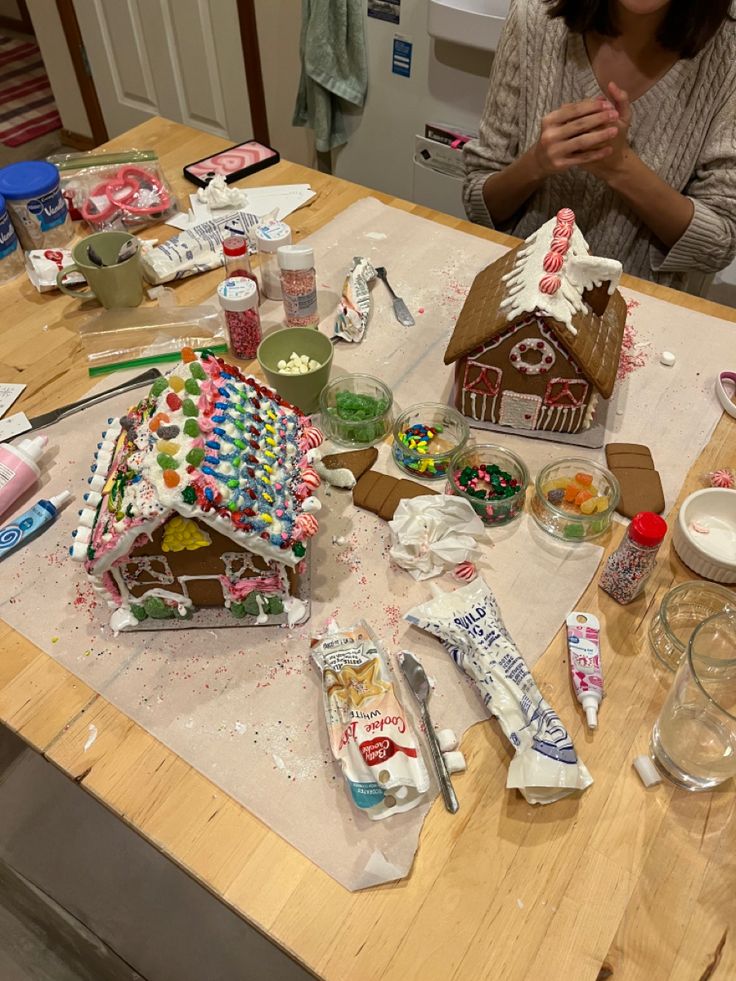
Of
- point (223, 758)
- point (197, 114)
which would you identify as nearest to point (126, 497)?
point (223, 758)

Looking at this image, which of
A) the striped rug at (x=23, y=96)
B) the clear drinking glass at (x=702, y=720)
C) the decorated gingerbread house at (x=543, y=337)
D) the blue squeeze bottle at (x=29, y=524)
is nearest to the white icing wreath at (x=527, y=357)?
the decorated gingerbread house at (x=543, y=337)

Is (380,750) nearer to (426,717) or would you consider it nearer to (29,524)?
(426,717)

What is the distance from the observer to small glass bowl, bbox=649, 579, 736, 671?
0.94 meters

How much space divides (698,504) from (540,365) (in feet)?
1.01

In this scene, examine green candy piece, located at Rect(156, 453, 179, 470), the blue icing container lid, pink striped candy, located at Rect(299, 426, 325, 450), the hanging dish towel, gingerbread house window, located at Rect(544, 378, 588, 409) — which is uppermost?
green candy piece, located at Rect(156, 453, 179, 470)

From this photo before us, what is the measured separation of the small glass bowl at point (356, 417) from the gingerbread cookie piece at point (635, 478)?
0.37m

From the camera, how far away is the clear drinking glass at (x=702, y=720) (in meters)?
0.83

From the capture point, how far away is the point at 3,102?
383cm

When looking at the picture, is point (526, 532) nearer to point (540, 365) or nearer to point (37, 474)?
point (540, 365)

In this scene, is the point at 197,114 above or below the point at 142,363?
below

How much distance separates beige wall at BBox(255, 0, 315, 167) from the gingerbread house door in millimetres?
2001

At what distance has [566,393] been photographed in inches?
45.6

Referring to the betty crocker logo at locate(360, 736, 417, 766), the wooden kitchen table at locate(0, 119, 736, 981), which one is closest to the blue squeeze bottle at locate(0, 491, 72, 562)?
the wooden kitchen table at locate(0, 119, 736, 981)

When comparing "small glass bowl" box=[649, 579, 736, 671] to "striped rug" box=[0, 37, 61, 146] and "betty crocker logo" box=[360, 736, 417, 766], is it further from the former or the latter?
"striped rug" box=[0, 37, 61, 146]
